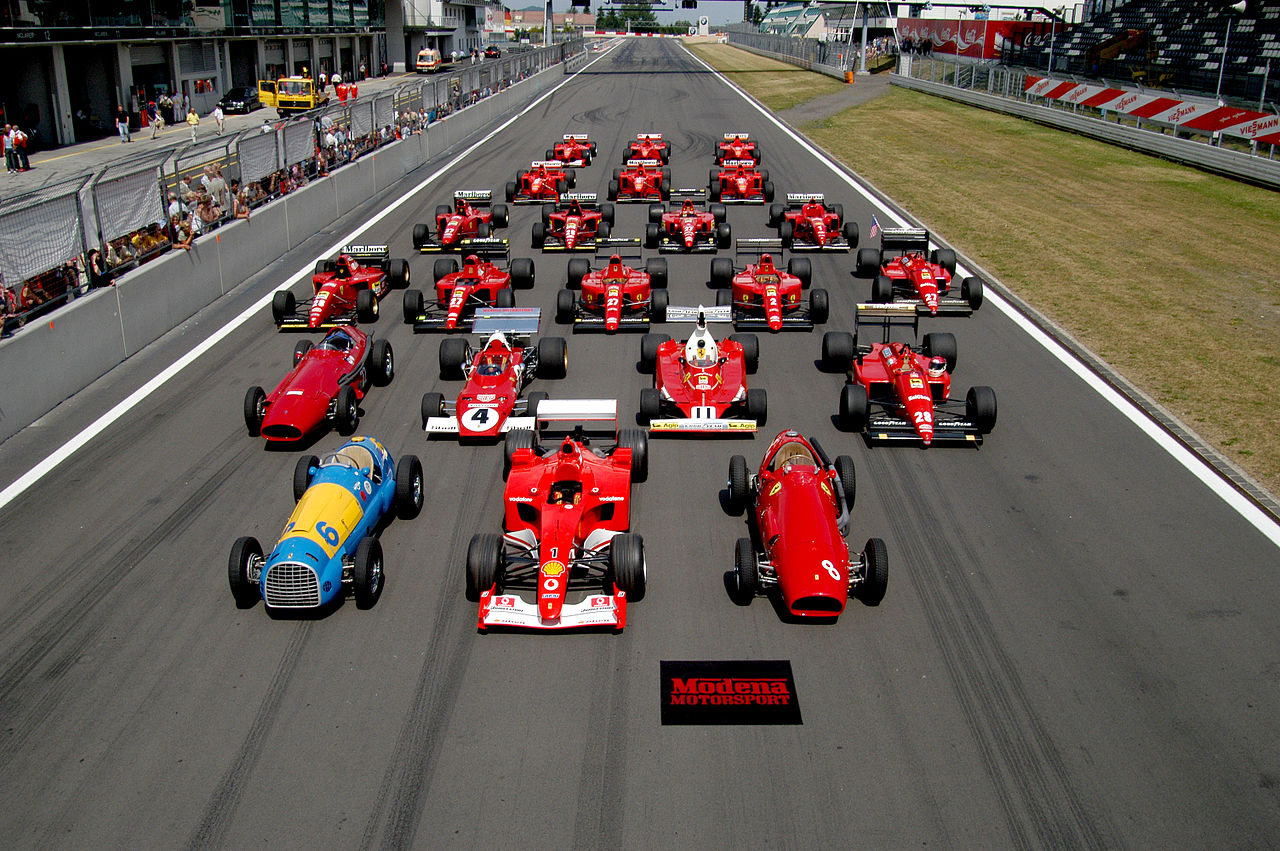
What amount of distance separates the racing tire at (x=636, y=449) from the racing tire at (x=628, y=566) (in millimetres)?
2379

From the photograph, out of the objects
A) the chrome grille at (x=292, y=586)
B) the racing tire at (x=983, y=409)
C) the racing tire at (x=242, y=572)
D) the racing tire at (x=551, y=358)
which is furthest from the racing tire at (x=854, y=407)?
the racing tire at (x=242, y=572)

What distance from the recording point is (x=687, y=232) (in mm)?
23672

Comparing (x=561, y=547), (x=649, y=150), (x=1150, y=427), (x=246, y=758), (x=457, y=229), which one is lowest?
(x=246, y=758)

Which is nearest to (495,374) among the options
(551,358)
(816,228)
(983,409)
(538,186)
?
(551,358)

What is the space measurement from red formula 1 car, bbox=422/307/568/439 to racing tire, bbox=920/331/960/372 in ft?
18.3

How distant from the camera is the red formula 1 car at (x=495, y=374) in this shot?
13.6 m

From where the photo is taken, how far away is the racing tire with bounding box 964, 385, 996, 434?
1360 centimetres

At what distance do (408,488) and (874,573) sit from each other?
5207 mm

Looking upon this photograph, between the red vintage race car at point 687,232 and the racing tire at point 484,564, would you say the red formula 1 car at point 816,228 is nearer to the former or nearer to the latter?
the red vintage race car at point 687,232

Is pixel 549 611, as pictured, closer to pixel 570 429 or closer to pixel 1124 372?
pixel 570 429

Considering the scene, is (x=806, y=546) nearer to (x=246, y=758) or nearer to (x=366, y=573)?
(x=366, y=573)

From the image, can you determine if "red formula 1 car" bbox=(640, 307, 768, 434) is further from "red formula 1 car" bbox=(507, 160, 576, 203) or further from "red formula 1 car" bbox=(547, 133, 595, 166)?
"red formula 1 car" bbox=(547, 133, 595, 166)

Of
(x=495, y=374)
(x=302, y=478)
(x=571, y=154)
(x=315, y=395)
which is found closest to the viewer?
(x=302, y=478)

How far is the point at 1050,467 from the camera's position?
1310 centimetres
